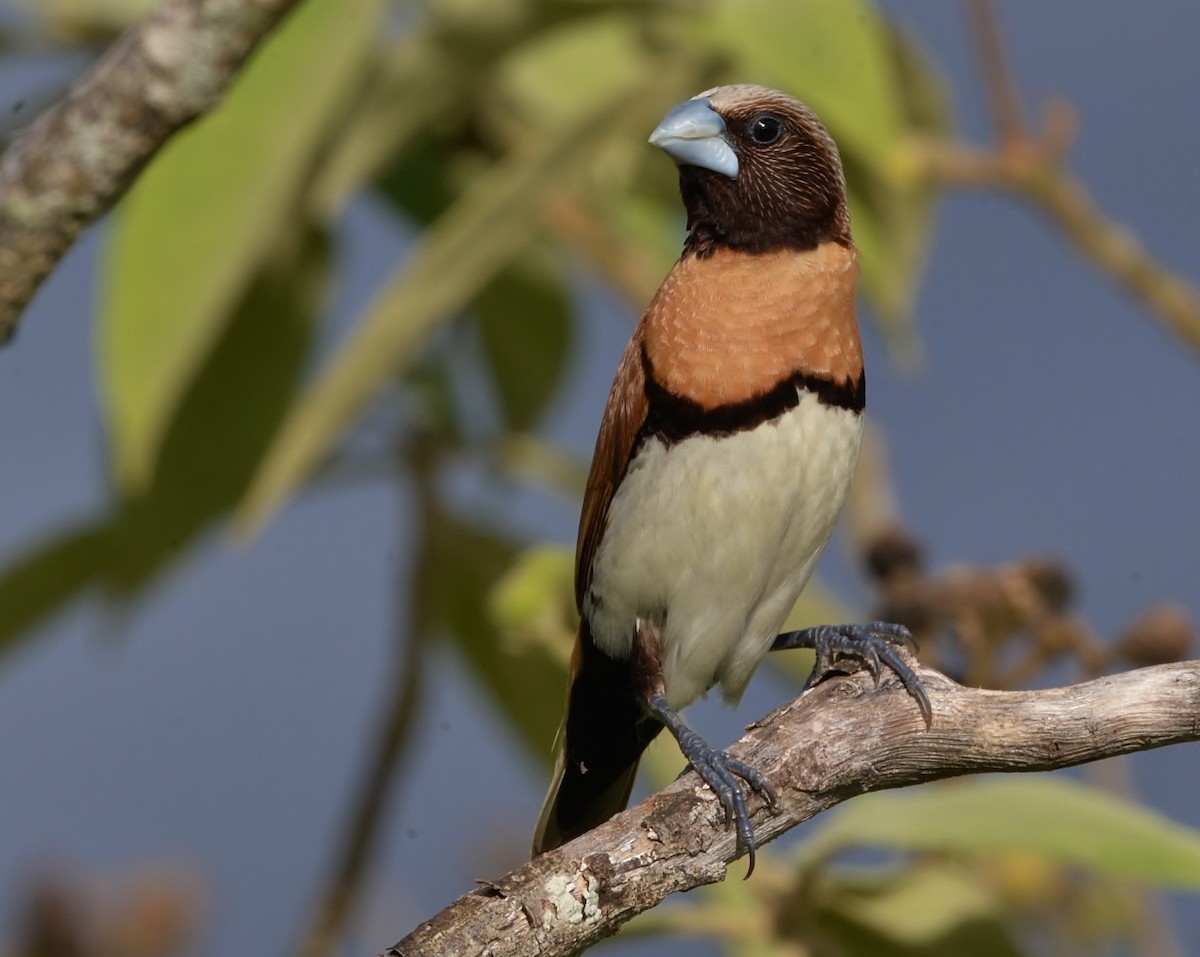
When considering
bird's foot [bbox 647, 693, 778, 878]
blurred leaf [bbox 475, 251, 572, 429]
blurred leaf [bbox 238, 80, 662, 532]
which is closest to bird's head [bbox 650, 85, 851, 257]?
blurred leaf [bbox 238, 80, 662, 532]

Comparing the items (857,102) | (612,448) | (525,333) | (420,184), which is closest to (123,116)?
(612,448)

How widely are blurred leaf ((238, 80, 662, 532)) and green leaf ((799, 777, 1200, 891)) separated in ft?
3.78

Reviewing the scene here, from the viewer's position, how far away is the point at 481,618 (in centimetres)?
395

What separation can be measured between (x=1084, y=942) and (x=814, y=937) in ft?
2.99

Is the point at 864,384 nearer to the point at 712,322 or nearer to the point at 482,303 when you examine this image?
the point at 712,322

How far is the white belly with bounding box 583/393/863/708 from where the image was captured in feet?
9.12

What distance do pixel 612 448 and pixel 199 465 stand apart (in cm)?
123

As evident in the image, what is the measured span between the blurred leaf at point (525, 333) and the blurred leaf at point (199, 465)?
0.42m

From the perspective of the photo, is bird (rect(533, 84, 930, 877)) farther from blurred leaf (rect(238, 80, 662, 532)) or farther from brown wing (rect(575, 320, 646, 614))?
blurred leaf (rect(238, 80, 662, 532))

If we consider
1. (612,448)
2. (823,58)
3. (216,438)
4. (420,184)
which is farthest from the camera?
(420,184)

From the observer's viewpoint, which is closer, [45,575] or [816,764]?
[816,764]

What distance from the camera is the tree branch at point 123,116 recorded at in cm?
234

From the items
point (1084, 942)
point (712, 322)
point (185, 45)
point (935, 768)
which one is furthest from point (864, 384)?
point (1084, 942)

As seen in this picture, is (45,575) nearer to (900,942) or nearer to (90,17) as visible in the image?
(90,17)
